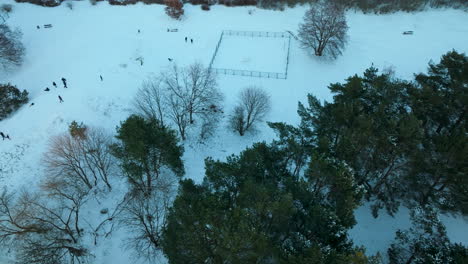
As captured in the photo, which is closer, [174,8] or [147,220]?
[147,220]

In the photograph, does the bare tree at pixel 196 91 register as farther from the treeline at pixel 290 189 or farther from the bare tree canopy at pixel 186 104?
the treeline at pixel 290 189

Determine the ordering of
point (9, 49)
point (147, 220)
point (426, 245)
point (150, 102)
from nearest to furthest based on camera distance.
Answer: point (426, 245), point (147, 220), point (150, 102), point (9, 49)

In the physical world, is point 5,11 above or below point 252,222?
above

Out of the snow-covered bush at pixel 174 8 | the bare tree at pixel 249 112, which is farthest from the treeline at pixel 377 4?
the bare tree at pixel 249 112

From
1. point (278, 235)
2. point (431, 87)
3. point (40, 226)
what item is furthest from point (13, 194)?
point (431, 87)

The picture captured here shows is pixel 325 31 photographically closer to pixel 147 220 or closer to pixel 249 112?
pixel 249 112

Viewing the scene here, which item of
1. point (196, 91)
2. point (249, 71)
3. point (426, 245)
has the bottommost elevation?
point (426, 245)

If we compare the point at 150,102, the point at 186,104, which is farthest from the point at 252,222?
the point at 150,102
